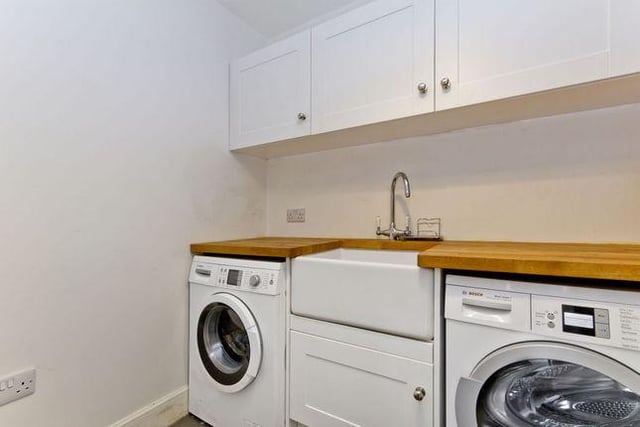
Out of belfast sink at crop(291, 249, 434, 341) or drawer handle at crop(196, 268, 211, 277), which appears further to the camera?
drawer handle at crop(196, 268, 211, 277)

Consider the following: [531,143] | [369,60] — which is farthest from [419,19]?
[531,143]

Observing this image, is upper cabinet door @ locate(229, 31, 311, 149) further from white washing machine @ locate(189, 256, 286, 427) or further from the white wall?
white washing machine @ locate(189, 256, 286, 427)

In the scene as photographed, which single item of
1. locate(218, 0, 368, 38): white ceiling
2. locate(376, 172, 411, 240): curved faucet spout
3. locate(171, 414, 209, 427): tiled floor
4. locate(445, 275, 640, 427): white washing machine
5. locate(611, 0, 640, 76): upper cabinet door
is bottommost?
locate(171, 414, 209, 427): tiled floor

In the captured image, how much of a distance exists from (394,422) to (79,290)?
1392 millimetres

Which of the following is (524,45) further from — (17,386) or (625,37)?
(17,386)

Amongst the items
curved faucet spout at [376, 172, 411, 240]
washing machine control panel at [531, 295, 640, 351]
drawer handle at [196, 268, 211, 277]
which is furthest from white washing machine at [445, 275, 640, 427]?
drawer handle at [196, 268, 211, 277]

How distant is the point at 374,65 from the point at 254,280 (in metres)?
1.20

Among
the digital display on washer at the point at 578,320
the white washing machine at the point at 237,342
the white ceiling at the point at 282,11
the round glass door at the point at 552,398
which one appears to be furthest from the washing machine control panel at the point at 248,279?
the white ceiling at the point at 282,11

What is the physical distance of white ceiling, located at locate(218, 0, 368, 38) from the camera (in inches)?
77.7

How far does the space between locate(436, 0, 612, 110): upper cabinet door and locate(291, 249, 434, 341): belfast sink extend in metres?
0.81

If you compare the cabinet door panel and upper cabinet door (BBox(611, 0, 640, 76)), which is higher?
upper cabinet door (BBox(611, 0, 640, 76))

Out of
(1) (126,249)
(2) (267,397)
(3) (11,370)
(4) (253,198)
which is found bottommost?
(2) (267,397)

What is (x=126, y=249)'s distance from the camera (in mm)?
1495

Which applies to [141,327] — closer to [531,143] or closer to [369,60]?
[369,60]
